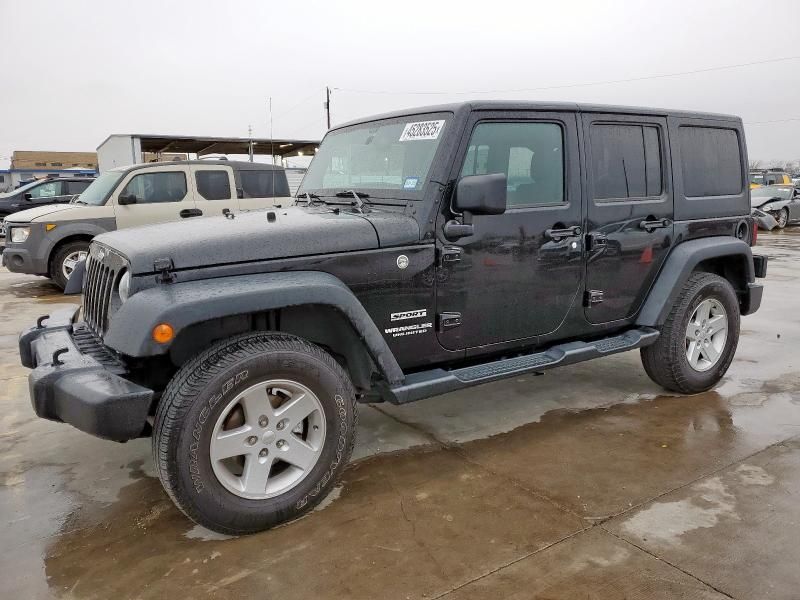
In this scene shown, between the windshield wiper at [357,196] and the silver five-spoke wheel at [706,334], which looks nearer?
the windshield wiper at [357,196]

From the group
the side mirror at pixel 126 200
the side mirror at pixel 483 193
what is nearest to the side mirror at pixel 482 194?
the side mirror at pixel 483 193

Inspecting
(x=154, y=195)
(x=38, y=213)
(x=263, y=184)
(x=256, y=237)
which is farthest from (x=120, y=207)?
(x=256, y=237)

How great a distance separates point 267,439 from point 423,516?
2.63 feet

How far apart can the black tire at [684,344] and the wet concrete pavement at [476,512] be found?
0.14 metres

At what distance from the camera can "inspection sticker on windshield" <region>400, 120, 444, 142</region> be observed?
336 centimetres

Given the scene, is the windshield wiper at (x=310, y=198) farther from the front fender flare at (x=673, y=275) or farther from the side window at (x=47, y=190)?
the side window at (x=47, y=190)

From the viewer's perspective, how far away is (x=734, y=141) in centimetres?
468

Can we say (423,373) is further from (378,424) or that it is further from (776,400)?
(776,400)

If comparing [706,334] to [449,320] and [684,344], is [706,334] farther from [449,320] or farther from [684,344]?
[449,320]

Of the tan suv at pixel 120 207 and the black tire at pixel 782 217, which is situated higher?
the tan suv at pixel 120 207

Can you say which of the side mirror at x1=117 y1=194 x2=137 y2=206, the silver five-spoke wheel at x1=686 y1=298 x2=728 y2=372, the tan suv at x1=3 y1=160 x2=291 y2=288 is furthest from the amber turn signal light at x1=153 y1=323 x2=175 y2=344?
the side mirror at x1=117 y1=194 x2=137 y2=206

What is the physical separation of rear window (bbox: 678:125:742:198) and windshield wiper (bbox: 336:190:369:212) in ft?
7.49

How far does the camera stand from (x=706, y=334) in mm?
4504

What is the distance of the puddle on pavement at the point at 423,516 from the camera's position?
8.05 ft
